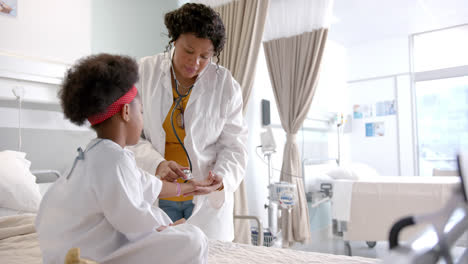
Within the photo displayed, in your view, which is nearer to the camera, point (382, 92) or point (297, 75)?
point (297, 75)

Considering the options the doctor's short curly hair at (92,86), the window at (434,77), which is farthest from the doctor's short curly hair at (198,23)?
the window at (434,77)

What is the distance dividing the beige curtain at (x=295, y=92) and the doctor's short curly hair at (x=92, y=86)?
8.98 feet

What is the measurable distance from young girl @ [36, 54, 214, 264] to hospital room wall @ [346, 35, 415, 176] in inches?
213

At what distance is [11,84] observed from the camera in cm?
231

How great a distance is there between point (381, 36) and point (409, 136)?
162 centimetres

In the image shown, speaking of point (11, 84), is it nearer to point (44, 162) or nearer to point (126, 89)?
point (44, 162)

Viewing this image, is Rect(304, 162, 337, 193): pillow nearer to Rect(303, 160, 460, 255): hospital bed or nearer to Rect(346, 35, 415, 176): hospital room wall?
Rect(303, 160, 460, 255): hospital bed

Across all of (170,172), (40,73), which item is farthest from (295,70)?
(170,172)

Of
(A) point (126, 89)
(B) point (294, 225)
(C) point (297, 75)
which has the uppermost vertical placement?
(C) point (297, 75)

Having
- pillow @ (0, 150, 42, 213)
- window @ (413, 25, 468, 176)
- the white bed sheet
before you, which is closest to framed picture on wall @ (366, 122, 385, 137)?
window @ (413, 25, 468, 176)

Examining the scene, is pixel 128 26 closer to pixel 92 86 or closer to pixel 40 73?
pixel 40 73

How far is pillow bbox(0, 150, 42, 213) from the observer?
6.02ft

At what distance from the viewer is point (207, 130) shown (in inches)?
68.3

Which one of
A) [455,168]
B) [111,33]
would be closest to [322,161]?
[111,33]
